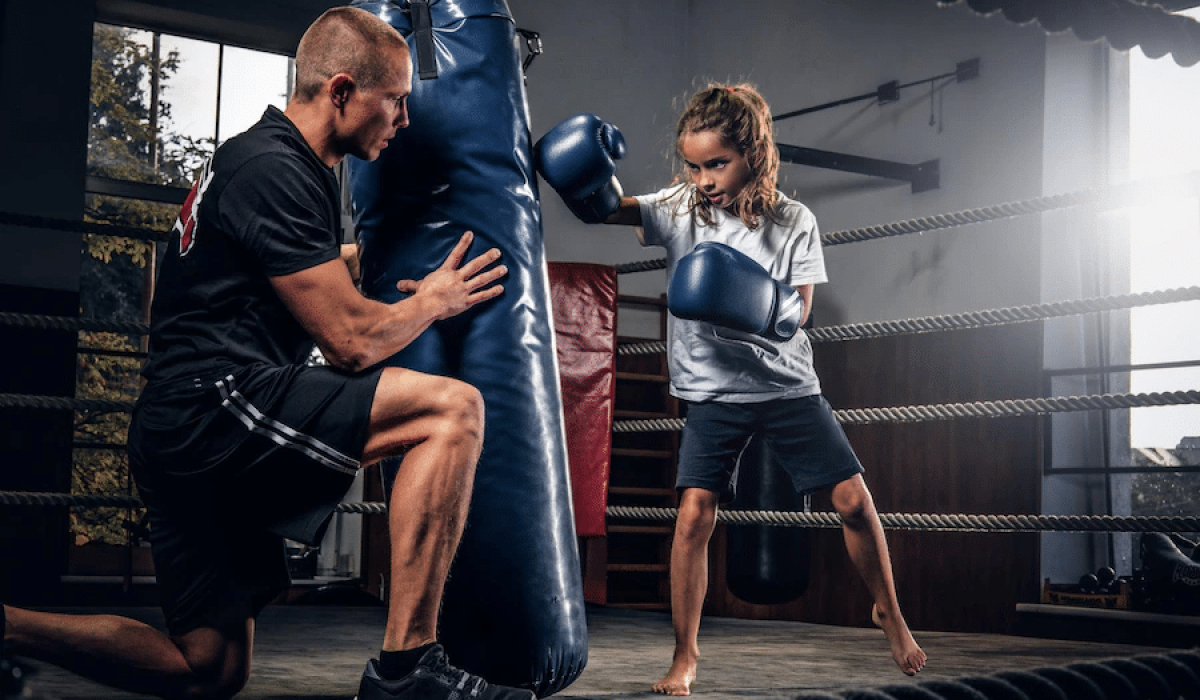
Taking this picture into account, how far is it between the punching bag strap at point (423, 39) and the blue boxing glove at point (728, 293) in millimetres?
583

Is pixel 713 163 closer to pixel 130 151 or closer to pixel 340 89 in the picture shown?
pixel 340 89

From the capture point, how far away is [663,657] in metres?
2.49

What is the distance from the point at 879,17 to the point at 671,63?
1340mm

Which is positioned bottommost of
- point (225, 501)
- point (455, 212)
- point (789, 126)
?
point (225, 501)

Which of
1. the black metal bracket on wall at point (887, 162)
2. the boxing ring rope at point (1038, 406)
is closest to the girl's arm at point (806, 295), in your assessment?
the boxing ring rope at point (1038, 406)

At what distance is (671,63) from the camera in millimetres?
6543

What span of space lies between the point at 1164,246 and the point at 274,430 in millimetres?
4014

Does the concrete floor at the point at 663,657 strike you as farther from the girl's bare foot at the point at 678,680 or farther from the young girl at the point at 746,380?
the young girl at the point at 746,380

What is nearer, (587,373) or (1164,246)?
(587,373)

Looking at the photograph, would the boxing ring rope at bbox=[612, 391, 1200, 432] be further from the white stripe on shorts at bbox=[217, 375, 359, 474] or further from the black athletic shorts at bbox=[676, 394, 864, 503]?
the white stripe on shorts at bbox=[217, 375, 359, 474]


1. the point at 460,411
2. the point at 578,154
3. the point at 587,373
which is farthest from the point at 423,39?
the point at 587,373

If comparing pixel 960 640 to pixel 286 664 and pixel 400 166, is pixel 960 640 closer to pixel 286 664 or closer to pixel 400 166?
pixel 286 664

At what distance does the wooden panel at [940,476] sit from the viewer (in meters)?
4.73

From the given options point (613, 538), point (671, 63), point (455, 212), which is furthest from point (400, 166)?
point (671, 63)
